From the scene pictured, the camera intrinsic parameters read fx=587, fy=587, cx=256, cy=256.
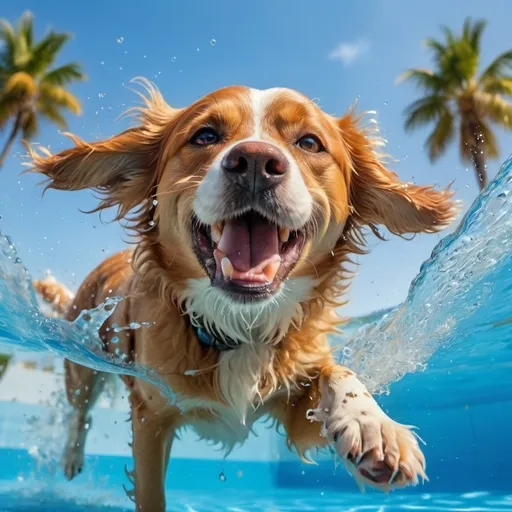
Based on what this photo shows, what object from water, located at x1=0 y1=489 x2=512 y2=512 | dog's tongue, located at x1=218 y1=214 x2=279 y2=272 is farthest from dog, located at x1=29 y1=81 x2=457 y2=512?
water, located at x1=0 y1=489 x2=512 y2=512

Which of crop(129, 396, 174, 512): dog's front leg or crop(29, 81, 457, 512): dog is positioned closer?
crop(29, 81, 457, 512): dog

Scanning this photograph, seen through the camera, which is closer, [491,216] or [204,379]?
[204,379]

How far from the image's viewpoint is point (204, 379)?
3.62 metres

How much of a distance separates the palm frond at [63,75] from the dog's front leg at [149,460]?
65.6ft

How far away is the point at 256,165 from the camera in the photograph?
Result: 2854 millimetres

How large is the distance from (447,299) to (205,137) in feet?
14.5

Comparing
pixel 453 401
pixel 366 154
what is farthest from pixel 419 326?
pixel 453 401

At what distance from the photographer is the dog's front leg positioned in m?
3.82

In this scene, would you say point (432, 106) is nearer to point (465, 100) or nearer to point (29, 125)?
point (465, 100)

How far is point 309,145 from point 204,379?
1.56 m

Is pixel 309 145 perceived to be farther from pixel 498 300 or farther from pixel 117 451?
pixel 117 451

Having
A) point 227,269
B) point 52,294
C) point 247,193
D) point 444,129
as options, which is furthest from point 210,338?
point 444,129

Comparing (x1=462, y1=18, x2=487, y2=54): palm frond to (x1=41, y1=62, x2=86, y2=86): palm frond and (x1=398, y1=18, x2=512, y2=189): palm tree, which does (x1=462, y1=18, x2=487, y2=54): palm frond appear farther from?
(x1=41, y1=62, x2=86, y2=86): palm frond

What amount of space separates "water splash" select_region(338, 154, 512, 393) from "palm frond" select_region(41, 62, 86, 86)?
18.0m
